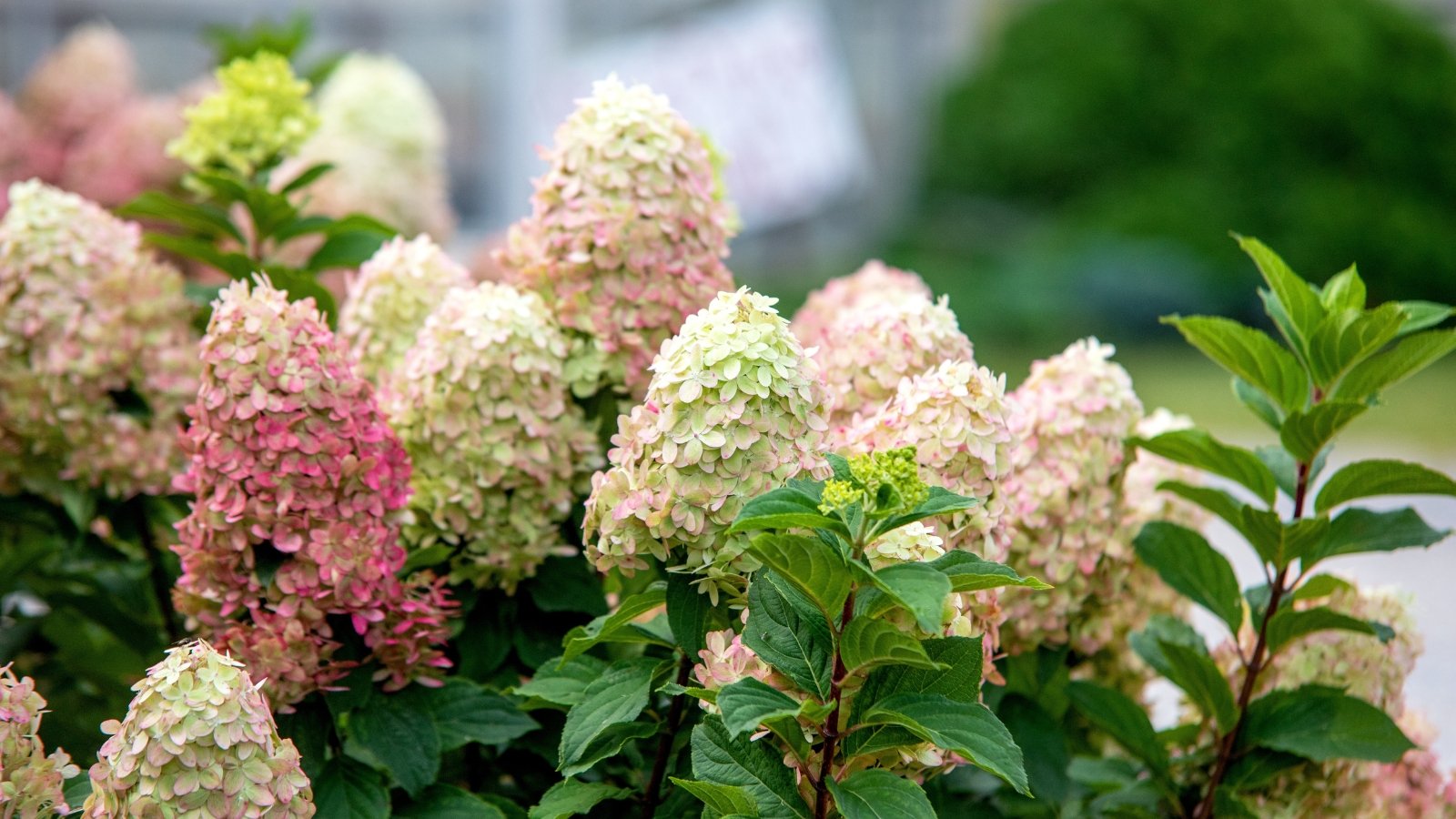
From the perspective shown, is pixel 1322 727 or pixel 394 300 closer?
pixel 1322 727

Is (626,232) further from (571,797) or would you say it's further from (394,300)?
(571,797)

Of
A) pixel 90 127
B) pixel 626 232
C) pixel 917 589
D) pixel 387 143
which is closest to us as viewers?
pixel 917 589

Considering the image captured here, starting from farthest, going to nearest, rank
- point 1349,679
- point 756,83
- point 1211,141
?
point 1211,141 < point 756,83 < point 1349,679

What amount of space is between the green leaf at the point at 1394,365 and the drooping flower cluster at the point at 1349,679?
20 cm

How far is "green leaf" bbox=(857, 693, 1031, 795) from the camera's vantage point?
0.89 meters

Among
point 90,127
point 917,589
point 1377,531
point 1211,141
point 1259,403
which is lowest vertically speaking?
point 917,589

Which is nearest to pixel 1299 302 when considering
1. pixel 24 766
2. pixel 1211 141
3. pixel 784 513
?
pixel 784 513

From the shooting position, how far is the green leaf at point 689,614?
1006 millimetres

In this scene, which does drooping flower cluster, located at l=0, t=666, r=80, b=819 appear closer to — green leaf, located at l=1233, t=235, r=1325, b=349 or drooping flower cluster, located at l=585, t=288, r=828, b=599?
drooping flower cluster, located at l=585, t=288, r=828, b=599

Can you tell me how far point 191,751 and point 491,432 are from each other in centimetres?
37

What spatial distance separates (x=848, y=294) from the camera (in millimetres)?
1500

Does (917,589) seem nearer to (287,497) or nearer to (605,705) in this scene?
(605,705)

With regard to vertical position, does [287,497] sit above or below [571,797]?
above

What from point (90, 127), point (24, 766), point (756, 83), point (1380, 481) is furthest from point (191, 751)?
point (756, 83)
